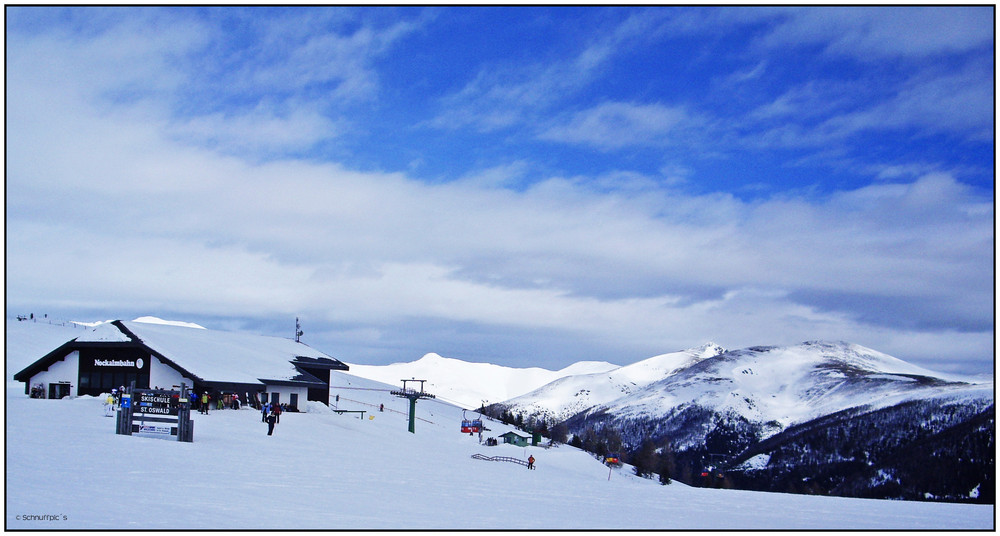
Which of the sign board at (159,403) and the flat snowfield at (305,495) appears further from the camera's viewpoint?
the sign board at (159,403)

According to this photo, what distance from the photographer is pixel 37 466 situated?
18.0 meters

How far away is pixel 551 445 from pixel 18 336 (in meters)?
45.5

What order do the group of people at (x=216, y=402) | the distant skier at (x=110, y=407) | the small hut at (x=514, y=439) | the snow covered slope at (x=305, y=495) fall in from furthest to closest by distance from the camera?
the small hut at (x=514, y=439), the group of people at (x=216, y=402), the distant skier at (x=110, y=407), the snow covered slope at (x=305, y=495)

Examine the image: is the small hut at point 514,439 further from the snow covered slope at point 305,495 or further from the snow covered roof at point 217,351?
the snow covered slope at point 305,495

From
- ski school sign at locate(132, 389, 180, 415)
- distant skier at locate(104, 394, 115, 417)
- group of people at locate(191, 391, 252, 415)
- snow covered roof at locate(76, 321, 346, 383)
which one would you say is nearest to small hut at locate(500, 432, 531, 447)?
snow covered roof at locate(76, 321, 346, 383)

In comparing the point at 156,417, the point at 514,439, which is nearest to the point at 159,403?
the point at 156,417

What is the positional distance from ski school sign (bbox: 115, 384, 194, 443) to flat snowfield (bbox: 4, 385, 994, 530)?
0.57 metres

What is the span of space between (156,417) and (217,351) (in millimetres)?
23833

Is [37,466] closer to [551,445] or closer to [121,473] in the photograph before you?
[121,473]

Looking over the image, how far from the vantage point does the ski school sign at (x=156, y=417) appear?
2620cm

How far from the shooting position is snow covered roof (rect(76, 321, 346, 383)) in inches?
1709

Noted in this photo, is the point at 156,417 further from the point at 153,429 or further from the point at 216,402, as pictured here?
the point at 216,402

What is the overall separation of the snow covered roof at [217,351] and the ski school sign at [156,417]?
15026 mm

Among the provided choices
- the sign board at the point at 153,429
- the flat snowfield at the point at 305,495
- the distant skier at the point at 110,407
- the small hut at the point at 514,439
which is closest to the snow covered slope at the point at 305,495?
the flat snowfield at the point at 305,495
